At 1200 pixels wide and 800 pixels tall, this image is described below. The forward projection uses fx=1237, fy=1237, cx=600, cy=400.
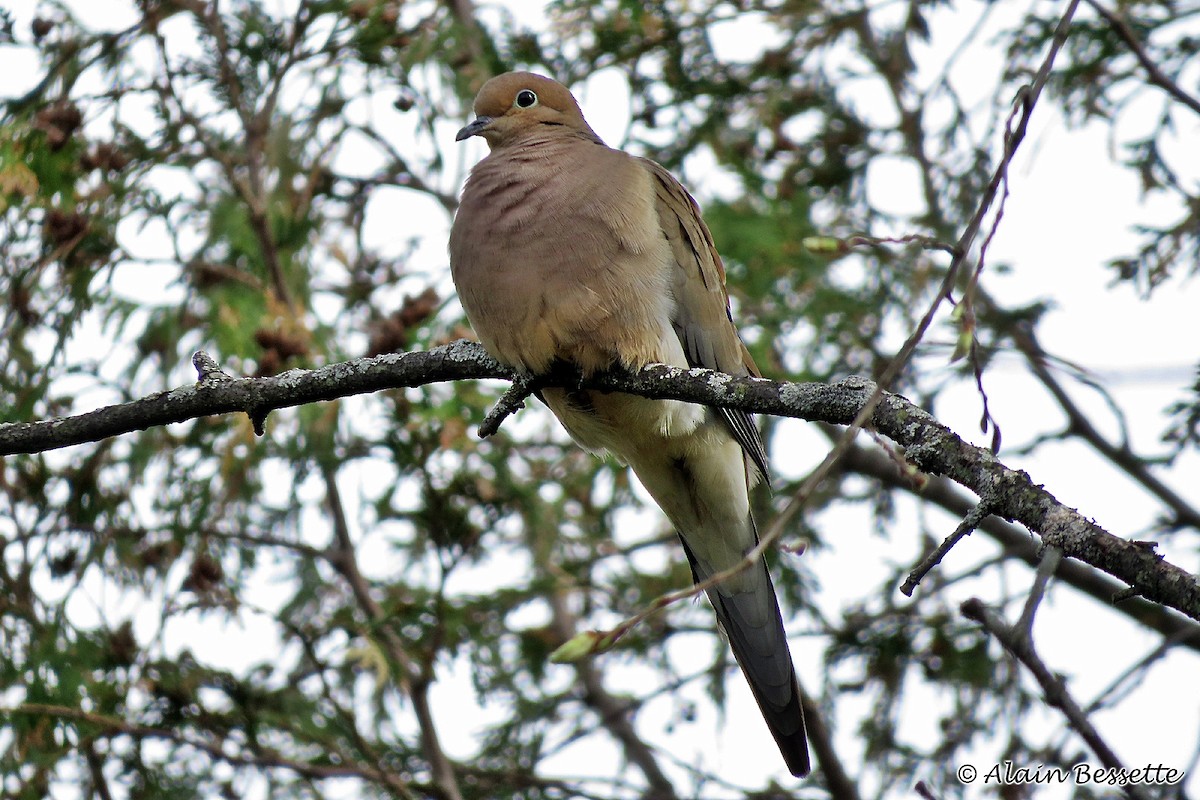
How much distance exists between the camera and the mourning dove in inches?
126

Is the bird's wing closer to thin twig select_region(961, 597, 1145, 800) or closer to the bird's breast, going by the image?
the bird's breast

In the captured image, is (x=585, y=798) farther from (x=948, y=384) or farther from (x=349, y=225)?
(x=349, y=225)

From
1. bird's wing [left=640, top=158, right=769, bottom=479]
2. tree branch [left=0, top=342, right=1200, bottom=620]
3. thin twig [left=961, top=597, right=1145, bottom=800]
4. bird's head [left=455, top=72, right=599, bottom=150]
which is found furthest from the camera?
bird's head [left=455, top=72, right=599, bottom=150]

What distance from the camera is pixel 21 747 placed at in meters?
3.77

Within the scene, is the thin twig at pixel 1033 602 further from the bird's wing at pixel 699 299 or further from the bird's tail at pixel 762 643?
the bird's tail at pixel 762 643

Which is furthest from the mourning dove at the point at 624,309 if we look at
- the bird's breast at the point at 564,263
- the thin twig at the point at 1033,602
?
the thin twig at the point at 1033,602

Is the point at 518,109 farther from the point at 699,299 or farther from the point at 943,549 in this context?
the point at 943,549

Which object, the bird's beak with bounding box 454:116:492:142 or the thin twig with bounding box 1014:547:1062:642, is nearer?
the thin twig with bounding box 1014:547:1062:642

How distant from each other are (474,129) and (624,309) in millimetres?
1110

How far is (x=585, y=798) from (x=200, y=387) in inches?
88.3

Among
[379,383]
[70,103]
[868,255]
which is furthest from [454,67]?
[379,383]

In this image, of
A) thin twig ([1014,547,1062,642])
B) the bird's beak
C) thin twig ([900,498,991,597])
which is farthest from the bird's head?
thin twig ([1014,547,1062,642])

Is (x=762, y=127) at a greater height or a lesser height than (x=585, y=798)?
greater

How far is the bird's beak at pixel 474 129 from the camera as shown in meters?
3.97
